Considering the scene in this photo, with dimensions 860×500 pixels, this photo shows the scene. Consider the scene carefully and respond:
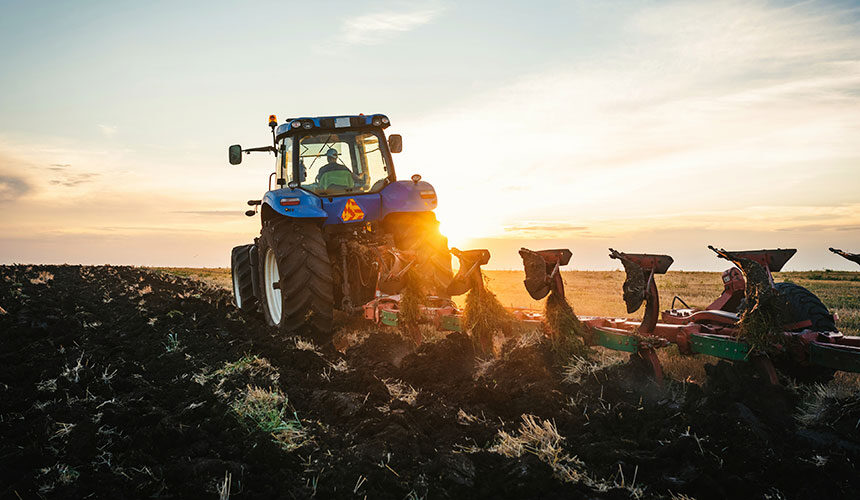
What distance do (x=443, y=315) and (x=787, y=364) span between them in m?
3.20

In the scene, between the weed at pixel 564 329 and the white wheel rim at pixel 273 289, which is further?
the white wheel rim at pixel 273 289

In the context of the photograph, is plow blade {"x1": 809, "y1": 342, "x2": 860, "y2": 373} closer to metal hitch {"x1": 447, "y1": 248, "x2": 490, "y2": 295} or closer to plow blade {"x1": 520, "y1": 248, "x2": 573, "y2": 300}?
plow blade {"x1": 520, "y1": 248, "x2": 573, "y2": 300}

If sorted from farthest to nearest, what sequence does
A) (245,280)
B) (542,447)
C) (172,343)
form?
(245,280)
(172,343)
(542,447)

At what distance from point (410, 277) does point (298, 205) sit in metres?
1.67

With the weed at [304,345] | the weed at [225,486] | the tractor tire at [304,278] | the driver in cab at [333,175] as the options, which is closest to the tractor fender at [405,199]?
the driver in cab at [333,175]

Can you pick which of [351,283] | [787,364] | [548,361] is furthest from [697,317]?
[351,283]

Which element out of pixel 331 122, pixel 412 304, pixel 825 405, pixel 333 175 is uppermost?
pixel 331 122

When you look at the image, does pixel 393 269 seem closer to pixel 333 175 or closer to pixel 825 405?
pixel 333 175

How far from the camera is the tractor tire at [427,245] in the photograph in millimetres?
6883

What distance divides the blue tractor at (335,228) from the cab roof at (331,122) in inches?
0.6

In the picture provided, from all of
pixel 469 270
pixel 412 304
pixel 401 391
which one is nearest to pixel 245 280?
pixel 412 304

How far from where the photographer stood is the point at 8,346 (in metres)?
6.89

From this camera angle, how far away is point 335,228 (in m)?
7.87

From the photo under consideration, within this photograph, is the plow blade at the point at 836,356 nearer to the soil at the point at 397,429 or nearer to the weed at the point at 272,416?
the soil at the point at 397,429
